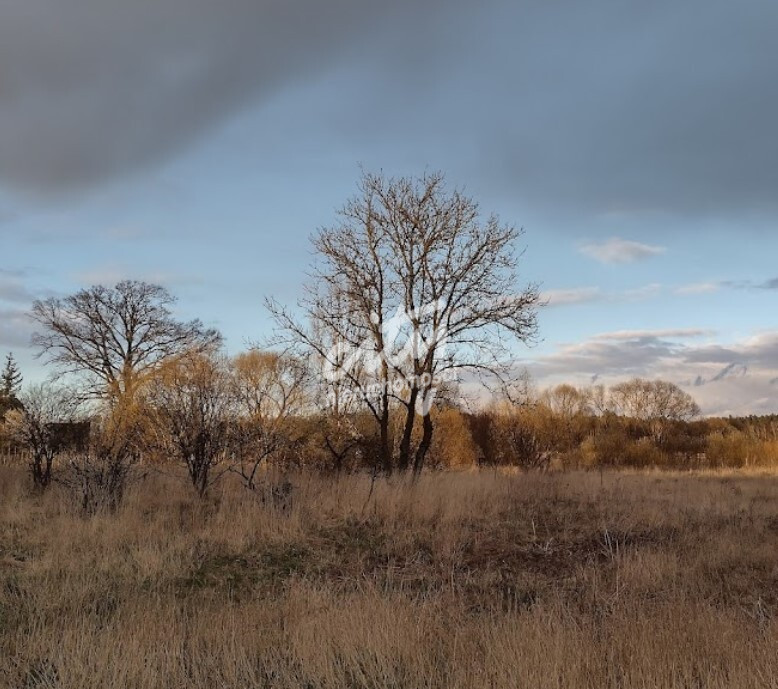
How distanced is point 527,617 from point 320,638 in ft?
5.60

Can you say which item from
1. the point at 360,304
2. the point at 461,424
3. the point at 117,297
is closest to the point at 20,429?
the point at 360,304

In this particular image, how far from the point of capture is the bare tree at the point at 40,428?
13414 millimetres

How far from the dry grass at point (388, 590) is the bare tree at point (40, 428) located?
61 cm

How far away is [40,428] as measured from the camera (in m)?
13.8

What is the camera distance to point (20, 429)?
14.1 meters

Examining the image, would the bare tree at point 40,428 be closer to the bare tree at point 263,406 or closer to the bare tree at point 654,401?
the bare tree at point 263,406

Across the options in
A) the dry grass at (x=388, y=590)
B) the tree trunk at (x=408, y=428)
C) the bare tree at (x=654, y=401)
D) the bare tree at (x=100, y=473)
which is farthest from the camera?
the bare tree at (x=654, y=401)

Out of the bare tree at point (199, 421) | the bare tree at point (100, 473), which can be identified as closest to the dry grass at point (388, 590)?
the bare tree at point (100, 473)

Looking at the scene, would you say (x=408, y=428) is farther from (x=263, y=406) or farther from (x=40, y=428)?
(x=40, y=428)

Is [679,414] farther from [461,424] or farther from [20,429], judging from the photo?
[20,429]

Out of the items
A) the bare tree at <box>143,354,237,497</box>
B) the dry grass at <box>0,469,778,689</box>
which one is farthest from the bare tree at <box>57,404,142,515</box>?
the bare tree at <box>143,354,237,497</box>

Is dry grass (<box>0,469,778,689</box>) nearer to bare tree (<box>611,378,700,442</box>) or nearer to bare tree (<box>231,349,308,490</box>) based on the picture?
bare tree (<box>231,349,308,490</box>)

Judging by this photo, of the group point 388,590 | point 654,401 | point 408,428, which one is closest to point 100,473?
point 388,590

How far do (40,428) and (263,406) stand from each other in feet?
21.2
